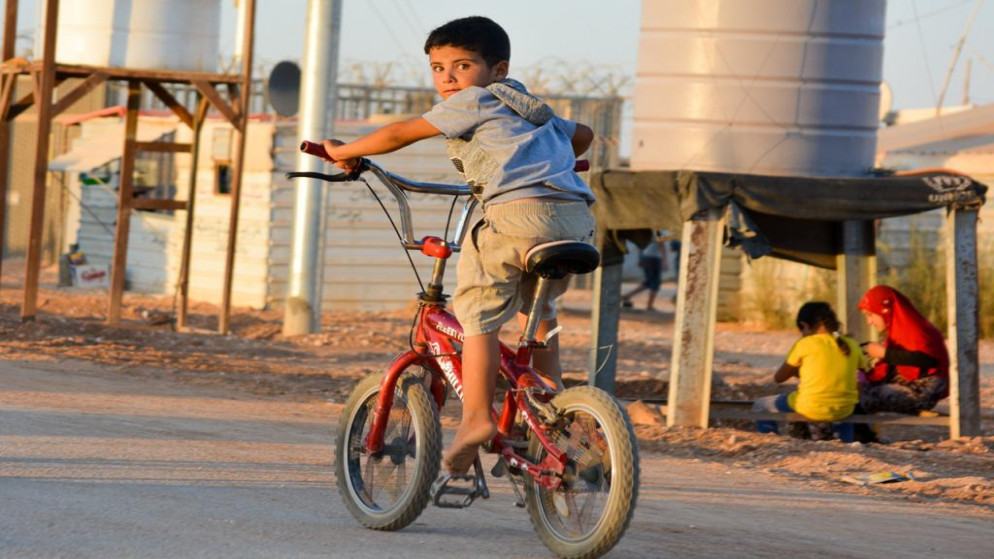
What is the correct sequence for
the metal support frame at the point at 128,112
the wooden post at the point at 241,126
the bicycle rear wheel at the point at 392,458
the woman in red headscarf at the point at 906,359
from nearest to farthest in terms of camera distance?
the bicycle rear wheel at the point at 392,458 → the woman in red headscarf at the point at 906,359 → the metal support frame at the point at 128,112 → the wooden post at the point at 241,126

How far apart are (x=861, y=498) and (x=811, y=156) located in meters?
3.23

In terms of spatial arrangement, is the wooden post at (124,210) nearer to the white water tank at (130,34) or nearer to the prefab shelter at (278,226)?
the white water tank at (130,34)

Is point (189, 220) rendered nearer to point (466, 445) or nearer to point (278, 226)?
point (278, 226)

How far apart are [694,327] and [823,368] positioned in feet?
2.91

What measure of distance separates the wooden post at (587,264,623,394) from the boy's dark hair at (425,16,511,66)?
5543 mm

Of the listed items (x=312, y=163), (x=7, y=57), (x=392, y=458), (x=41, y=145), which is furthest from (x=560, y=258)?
(x=7, y=57)

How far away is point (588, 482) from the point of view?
4988 mm

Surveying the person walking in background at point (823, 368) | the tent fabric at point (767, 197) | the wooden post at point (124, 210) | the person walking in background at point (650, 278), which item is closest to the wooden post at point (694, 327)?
the tent fabric at point (767, 197)

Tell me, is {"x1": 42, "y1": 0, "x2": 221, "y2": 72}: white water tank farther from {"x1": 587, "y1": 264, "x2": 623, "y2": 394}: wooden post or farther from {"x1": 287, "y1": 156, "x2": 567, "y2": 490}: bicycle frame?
{"x1": 287, "y1": 156, "x2": 567, "y2": 490}: bicycle frame

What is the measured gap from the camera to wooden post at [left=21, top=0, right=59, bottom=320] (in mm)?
14602

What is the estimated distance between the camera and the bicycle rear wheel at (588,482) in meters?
4.81

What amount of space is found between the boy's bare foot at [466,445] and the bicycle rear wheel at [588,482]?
0.50ft

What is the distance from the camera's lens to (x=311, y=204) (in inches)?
651

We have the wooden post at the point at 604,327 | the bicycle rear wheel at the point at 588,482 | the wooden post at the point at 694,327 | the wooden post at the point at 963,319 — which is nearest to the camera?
the bicycle rear wheel at the point at 588,482
